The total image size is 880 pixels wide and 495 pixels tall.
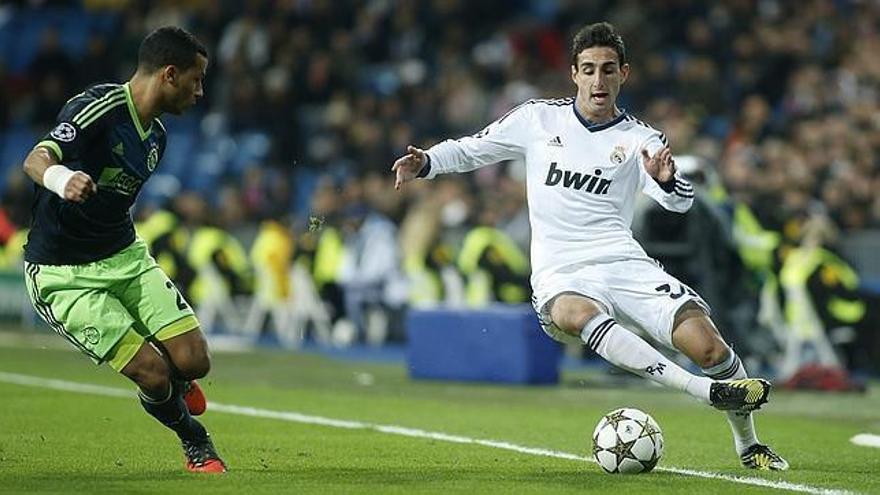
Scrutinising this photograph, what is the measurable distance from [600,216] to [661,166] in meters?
0.56

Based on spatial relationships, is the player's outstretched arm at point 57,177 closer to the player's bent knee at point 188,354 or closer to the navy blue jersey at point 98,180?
the navy blue jersey at point 98,180

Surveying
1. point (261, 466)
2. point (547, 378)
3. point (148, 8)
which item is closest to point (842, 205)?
point (547, 378)

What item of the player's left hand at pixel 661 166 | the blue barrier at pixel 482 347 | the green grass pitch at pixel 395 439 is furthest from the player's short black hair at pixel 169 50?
the blue barrier at pixel 482 347

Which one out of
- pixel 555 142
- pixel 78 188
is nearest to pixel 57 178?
pixel 78 188

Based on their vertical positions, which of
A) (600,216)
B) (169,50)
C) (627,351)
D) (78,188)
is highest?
(169,50)

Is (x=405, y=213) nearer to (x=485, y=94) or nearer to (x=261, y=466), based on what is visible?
(x=485, y=94)

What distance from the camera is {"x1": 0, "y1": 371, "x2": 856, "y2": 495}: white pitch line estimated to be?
29.1ft

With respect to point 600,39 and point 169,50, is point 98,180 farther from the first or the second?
point 600,39

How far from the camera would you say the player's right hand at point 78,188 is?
7.98m

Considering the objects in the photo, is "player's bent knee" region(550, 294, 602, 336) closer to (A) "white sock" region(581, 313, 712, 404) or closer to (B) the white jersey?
(A) "white sock" region(581, 313, 712, 404)

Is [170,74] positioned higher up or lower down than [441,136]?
lower down

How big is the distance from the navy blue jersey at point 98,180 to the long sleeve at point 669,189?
8.67 feet

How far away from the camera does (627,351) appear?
913cm

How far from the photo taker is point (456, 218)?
23562 mm
